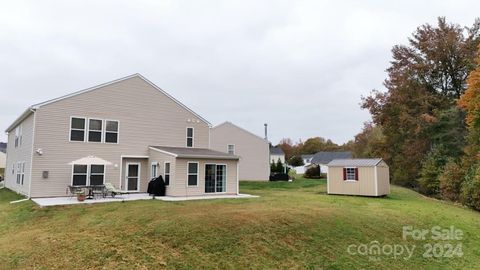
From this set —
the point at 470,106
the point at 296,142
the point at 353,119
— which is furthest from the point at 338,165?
the point at 296,142

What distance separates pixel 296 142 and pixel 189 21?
78920 mm

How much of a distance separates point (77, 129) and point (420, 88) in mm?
28348

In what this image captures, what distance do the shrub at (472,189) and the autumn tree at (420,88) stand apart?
803cm

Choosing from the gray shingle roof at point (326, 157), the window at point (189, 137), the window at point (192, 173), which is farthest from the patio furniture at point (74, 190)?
the gray shingle roof at point (326, 157)

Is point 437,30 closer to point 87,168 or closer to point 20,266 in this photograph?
point 87,168

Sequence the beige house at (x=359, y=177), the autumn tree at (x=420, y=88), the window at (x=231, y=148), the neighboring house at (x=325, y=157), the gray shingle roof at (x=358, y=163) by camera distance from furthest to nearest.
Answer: the neighboring house at (x=325, y=157) < the window at (x=231, y=148) < the autumn tree at (x=420, y=88) < the gray shingle roof at (x=358, y=163) < the beige house at (x=359, y=177)

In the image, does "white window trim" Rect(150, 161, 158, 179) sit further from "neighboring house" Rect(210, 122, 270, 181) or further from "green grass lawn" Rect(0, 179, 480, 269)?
"neighboring house" Rect(210, 122, 270, 181)

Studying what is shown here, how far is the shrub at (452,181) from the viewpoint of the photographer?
882 inches

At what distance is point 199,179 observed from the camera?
59.2ft

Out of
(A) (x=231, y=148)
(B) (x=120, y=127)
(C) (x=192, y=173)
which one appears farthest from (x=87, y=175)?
(A) (x=231, y=148)

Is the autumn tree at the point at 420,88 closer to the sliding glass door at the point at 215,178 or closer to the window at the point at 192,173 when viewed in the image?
the sliding glass door at the point at 215,178

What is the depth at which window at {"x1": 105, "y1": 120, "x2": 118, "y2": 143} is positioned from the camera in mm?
18703

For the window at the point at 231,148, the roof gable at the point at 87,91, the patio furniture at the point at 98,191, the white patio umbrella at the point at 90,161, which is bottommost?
the patio furniture at the point at 98,191

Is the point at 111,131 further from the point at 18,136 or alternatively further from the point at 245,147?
the point at 245,147
